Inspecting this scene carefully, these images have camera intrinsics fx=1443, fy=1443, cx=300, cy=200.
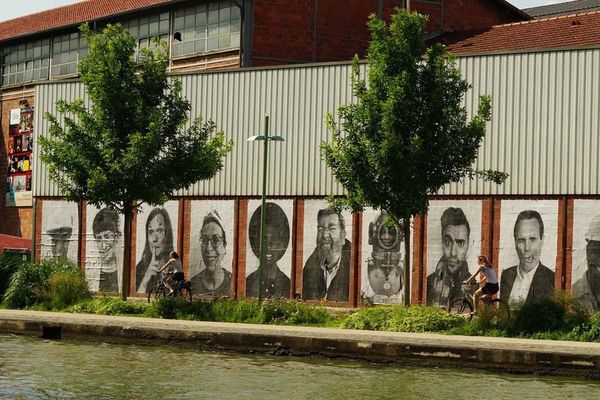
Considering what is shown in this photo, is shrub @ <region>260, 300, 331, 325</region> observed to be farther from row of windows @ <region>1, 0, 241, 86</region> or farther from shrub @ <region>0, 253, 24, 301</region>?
row of windows @ <region>1, 0, 241, 86</region>

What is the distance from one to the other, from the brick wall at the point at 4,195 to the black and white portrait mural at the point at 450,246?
23.4 m

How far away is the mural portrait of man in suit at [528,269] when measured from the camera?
34.1m

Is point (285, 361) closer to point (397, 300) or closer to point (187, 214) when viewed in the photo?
point (397, 300)

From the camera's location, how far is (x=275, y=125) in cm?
3953

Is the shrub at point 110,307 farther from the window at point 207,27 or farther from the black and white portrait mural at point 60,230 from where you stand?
the window at point 207,27

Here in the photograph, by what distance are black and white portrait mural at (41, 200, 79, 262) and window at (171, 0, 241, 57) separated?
9.20m

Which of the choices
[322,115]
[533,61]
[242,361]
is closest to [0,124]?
[322,115]

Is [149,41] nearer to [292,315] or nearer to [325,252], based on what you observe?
[325,252]

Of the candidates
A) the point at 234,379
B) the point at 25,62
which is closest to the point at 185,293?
the point at 234,379

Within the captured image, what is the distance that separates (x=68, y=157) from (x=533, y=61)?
37.5ft

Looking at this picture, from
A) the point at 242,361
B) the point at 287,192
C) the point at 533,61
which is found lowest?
the point at 242,361

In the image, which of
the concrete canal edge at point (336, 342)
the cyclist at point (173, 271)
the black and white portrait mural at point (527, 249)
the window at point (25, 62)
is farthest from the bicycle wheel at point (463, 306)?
the window at point (25, 62)

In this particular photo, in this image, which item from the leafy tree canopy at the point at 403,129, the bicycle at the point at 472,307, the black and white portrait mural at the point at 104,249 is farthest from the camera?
the black and white portrait mural at the point at 104,249

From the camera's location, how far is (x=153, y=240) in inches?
1630
